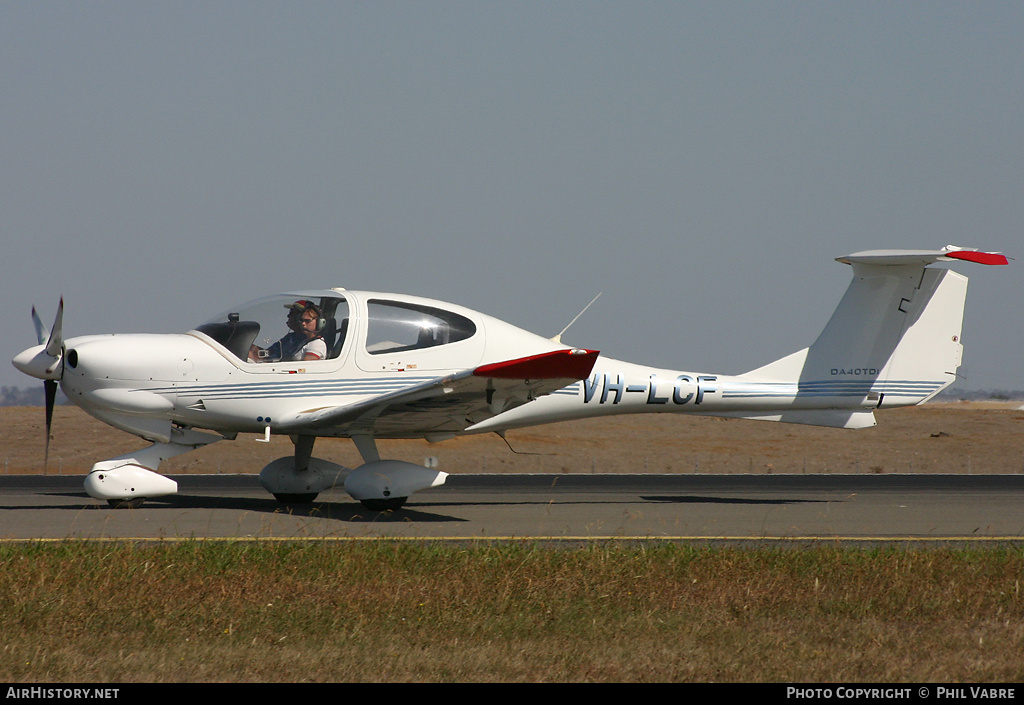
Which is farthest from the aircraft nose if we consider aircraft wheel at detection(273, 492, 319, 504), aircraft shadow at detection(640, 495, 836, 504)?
aircraft shadow at detection(640, 495, 836, 504)

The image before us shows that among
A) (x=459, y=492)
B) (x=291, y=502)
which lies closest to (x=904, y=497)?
(x=459, y=492)

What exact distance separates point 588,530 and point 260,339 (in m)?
4.49

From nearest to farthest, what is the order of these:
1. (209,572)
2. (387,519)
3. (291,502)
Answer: (209,572) → (387,519) → (291,502)

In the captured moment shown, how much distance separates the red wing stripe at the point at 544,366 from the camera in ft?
30.9

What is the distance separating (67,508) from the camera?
10.9 meters

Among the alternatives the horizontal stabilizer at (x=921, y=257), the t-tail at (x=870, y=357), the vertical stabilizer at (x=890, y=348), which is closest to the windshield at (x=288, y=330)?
the t-tail at (x=870, y=357)

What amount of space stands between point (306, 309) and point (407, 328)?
1192 millimetres

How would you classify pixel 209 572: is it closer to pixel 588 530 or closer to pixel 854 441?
pixel 588 530

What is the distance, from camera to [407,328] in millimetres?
11312

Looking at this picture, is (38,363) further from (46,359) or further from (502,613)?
(502,613)

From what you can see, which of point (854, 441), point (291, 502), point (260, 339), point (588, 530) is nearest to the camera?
point (588, 530)

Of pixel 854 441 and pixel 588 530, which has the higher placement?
pixel 588 530

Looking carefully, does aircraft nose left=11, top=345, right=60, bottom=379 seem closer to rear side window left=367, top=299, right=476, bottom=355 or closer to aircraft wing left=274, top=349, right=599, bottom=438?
aircraft wing left=274, top=349, right=599, bottom=438

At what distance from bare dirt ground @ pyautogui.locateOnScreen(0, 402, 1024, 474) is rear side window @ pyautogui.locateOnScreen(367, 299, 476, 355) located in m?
7.77
